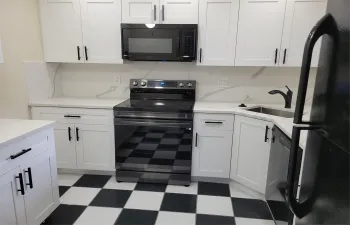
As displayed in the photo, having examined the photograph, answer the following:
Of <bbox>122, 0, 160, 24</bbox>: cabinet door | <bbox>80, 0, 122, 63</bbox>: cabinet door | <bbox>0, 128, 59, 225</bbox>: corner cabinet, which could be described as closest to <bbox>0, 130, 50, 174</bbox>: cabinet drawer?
<bbox>0, 128, 59, 225</bbox>: corner cabinet

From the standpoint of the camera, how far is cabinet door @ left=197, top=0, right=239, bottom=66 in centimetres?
244

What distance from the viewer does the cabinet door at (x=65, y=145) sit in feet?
8.63

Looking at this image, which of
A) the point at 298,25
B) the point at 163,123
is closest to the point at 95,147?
the point at 163,123

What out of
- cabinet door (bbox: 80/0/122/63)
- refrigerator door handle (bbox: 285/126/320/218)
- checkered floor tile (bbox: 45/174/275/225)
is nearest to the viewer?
refrigerator door handle (bbox: 285/126/320/218)

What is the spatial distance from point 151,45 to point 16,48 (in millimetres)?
1331

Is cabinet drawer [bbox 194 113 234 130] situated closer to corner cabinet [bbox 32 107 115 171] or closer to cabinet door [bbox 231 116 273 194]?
cabinet door [bbox 231 116 273 194]

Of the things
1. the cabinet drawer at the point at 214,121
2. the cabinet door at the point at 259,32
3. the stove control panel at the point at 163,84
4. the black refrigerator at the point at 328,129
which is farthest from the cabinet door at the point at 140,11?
the black refrigerator at the point at 328,129

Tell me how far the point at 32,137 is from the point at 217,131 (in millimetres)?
1661

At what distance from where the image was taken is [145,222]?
6.46 ft

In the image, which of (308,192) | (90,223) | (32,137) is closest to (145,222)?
(90,223)

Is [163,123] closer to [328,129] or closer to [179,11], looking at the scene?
[179,11]

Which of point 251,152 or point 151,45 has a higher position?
point 151,45

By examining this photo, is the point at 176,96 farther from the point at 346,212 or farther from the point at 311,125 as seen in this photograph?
the point at 346,212

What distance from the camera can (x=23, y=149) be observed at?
155 centimetres
